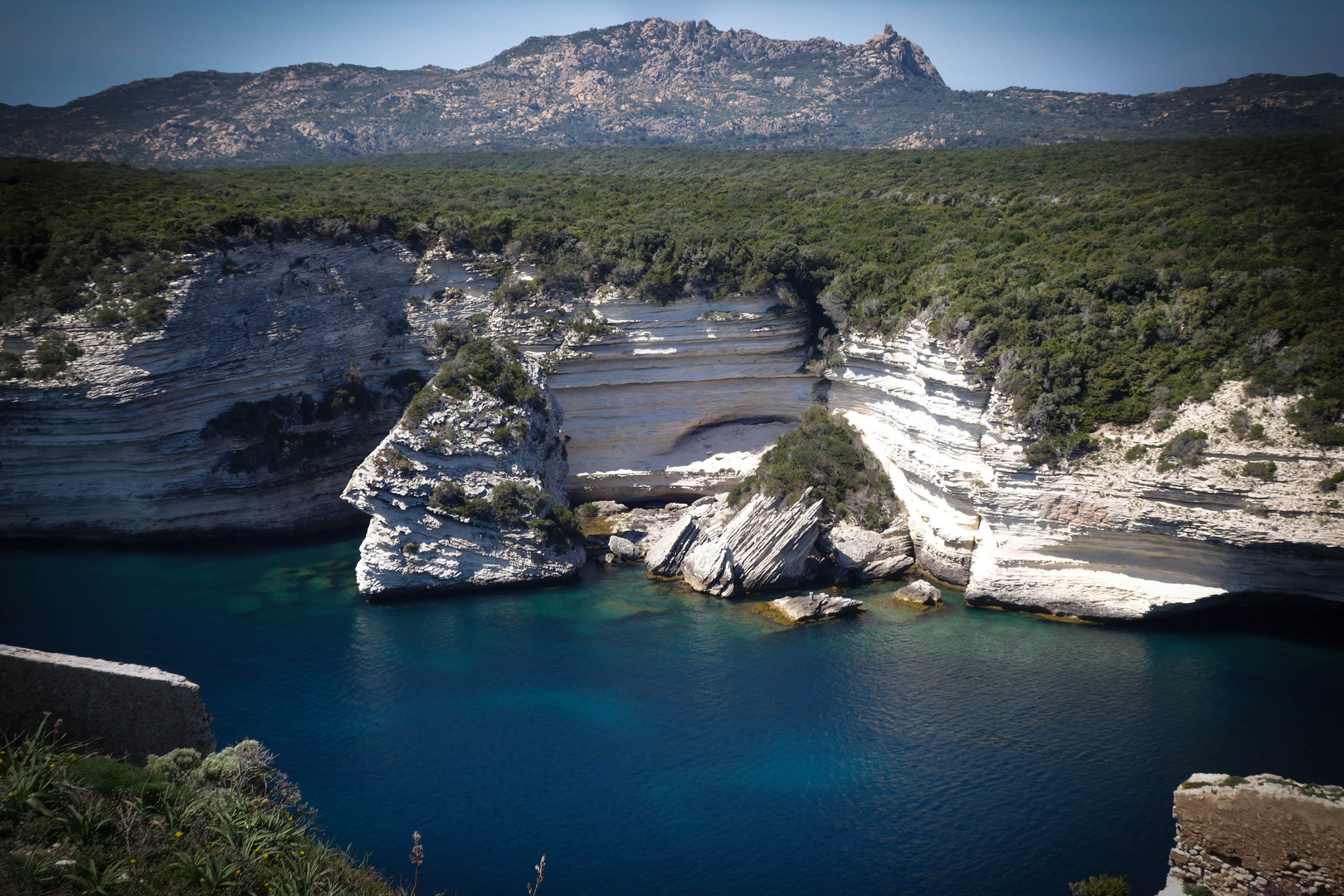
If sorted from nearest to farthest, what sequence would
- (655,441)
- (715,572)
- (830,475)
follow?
1. (715,572)
2. (830,475)
3. (655,441)

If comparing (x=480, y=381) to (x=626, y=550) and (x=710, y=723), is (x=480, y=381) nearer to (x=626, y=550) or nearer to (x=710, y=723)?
(x=626, y=550)

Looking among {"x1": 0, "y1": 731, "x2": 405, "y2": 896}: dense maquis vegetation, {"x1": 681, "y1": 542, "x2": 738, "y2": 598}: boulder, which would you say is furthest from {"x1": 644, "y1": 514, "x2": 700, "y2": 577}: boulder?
{"x1": 0, "y1": 731, "x2": 405, "y2": 896}: dense maquis vegetation

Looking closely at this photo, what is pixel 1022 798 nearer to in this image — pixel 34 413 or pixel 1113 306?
pixel 1113 306

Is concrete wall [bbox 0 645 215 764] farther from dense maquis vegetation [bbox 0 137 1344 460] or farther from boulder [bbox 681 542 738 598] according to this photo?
dense maquis vegetation [bbox 0 137 1344 460]

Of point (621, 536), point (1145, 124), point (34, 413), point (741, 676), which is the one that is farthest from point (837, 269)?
point (1145, 124)

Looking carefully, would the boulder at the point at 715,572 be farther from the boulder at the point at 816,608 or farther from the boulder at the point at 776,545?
the boulder at the point at 816,608

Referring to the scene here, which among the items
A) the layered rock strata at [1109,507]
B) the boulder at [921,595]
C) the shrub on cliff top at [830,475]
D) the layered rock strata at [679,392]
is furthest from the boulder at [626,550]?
the layered rock strata at [1109,507]

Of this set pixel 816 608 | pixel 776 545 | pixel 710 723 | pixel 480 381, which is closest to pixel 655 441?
pixel 480 381
